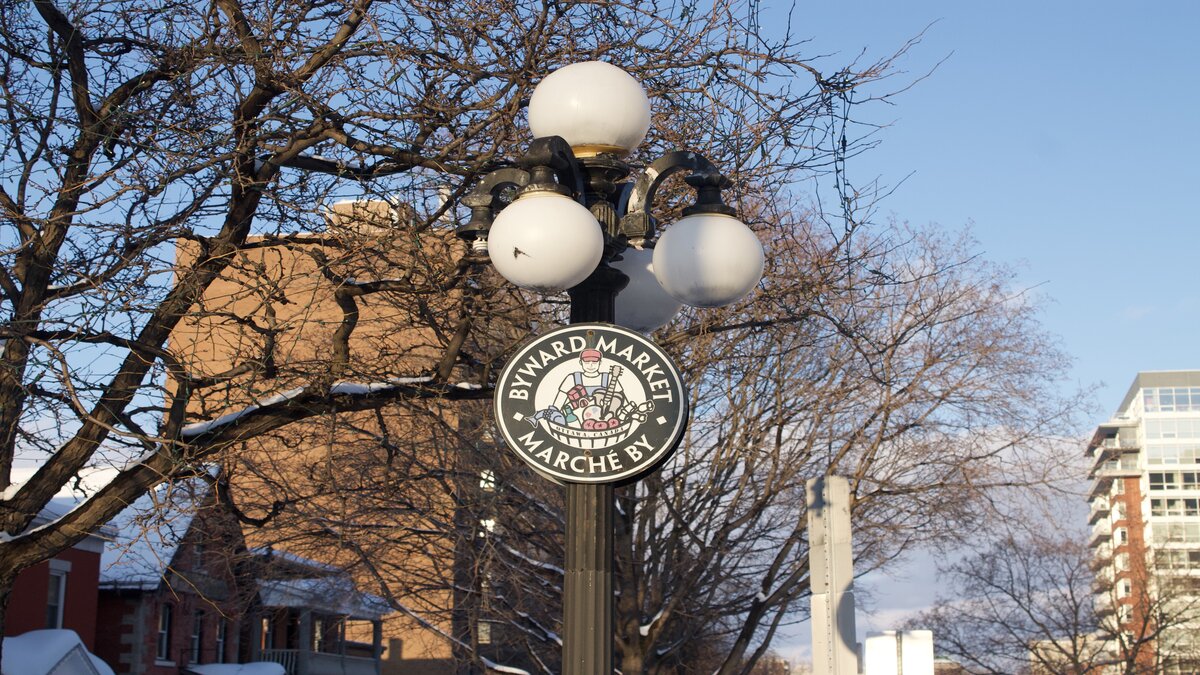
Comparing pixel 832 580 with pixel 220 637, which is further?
pixel 220 637

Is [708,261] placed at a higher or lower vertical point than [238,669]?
higher

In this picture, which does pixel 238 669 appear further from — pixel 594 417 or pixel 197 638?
pixel 594 417

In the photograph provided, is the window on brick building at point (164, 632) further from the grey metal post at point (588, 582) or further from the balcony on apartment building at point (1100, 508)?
the grey metal post at point (588, 582)

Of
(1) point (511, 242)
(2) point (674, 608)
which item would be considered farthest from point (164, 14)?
(2) point (674, 608)

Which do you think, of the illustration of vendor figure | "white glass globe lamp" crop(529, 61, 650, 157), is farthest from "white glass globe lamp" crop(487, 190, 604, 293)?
"white glass globe lamp" crop(529, 61, 650, 157)

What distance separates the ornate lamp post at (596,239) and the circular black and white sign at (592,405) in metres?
0.08

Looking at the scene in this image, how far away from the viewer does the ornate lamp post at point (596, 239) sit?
459cm

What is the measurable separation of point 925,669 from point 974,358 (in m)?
14.8

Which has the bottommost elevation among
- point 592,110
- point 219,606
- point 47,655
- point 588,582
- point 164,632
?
point 47,655

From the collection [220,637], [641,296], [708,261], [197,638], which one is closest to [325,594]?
[197,638]

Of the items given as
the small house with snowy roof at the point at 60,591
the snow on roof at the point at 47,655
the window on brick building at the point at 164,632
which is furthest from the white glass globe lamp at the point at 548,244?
the window on brick building at the point at 164,632

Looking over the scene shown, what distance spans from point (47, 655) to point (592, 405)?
20.5 meters

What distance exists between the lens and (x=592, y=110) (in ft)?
17.3

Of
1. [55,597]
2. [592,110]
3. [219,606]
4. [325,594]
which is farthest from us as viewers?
[219,606]
